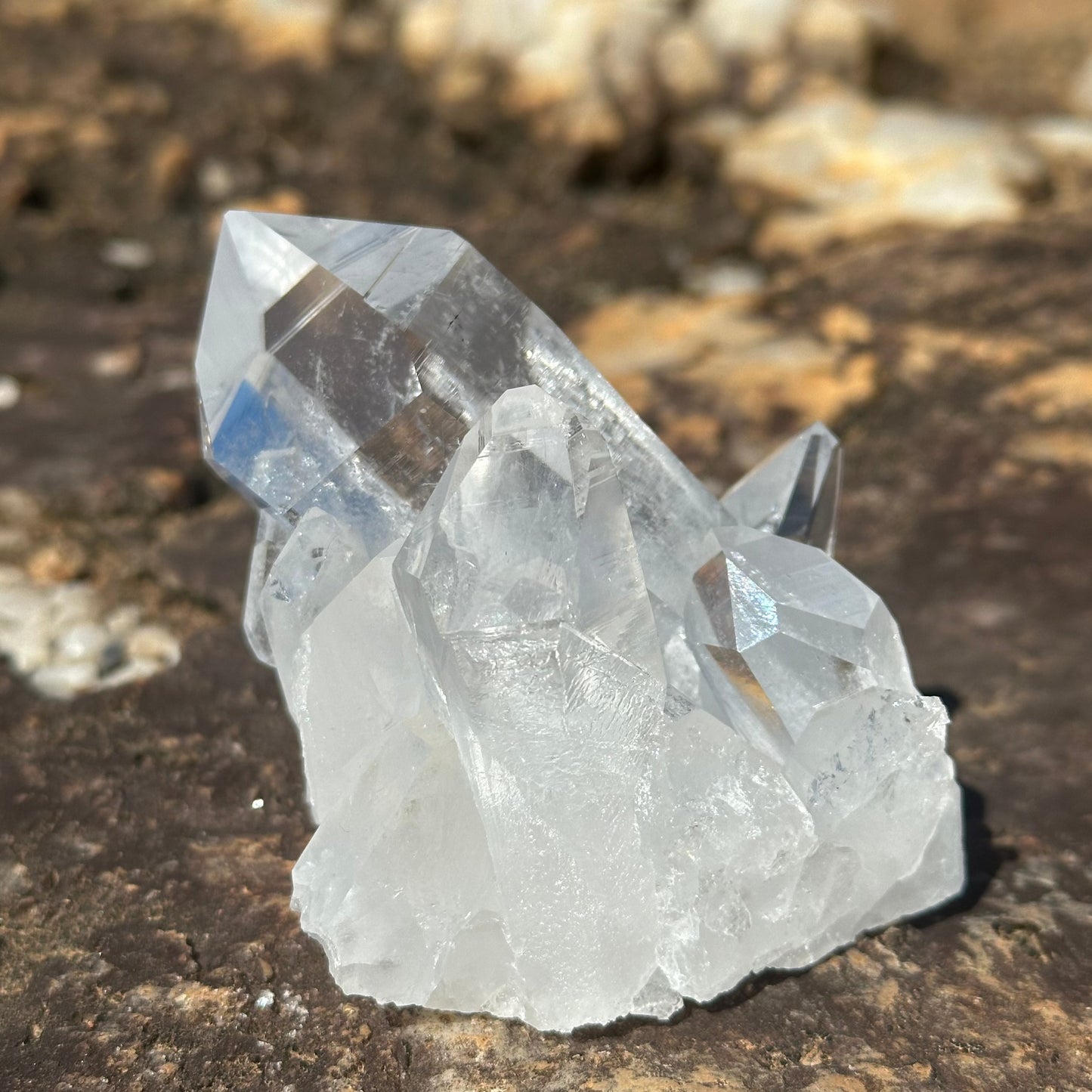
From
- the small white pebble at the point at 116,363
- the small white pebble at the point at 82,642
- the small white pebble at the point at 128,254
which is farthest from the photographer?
the small white pebble at the point at 128,254

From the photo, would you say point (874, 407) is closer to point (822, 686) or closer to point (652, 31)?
point (822, 686)

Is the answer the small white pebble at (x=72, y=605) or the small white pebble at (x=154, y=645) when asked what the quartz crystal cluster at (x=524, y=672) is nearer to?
the small white pebble at (x=154, y=645)

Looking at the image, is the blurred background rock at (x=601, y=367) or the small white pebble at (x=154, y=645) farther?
the small white pebble at (x=154, y=645)

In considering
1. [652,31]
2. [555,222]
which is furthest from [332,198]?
[652,31]

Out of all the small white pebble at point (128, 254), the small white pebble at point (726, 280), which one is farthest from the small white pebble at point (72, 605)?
the small white pebble at point (726, 280)

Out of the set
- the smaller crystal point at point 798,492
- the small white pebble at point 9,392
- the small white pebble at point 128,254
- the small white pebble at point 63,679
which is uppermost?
the smaller crystal point at point 798,492

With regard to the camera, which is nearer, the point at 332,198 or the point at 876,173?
the point at 876,173

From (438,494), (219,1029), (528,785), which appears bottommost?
(219,1029)
